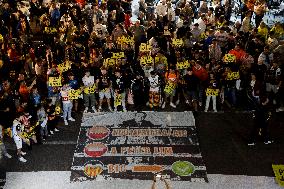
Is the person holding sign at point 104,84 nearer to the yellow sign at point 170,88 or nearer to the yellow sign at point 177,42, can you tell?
the yellow sign at point 170,88

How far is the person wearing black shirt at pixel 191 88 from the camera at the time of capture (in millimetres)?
15070

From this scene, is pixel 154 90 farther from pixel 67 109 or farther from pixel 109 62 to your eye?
pixel 67 109

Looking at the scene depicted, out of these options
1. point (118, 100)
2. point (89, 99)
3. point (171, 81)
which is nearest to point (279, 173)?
point (171, 81)

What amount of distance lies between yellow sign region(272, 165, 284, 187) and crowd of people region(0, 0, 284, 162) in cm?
248

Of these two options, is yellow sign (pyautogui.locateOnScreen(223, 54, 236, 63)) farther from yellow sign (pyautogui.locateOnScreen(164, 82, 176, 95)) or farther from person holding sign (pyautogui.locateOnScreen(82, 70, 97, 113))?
person holding sign (pyautogui.locateOnScreen(82, 70, 97, 113))

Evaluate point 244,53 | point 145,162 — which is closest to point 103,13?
point 244,53

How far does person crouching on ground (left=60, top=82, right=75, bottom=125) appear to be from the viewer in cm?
1451

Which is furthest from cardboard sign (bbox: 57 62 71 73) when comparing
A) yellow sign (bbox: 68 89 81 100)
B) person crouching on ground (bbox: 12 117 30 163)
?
person crouching on ground (bbox: 12 117 30 163)

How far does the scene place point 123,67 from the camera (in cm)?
1534

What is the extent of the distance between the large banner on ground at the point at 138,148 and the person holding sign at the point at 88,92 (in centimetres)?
41

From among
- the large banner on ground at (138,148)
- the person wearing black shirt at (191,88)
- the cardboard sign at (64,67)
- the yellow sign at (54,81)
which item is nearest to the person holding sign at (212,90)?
the person wearing black shirt at (191,88)

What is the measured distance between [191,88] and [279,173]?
4.23m

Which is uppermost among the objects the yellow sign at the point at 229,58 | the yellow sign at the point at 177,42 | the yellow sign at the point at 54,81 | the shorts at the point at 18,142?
the yellow sign at the point at 177,42

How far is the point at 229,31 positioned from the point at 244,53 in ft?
6.18
